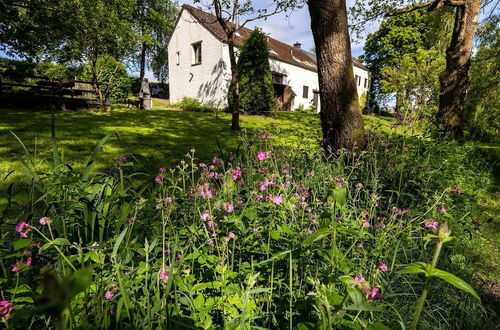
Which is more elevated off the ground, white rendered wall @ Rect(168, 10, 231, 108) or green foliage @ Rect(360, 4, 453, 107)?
green foliage @ Rect(360, 4, 453, 107)

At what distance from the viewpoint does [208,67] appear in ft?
62.7

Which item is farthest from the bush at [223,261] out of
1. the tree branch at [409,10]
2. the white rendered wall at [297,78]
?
the white rendered wall at [297,78]

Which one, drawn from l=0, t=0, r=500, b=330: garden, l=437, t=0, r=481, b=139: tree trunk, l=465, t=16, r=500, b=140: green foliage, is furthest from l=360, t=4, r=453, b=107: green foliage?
l=437, t=0, r=481, b=139: tree trunk

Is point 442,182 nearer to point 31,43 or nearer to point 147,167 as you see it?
point 147,167

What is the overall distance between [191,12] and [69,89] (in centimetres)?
1089

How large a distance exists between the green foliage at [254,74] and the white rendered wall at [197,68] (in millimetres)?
1845

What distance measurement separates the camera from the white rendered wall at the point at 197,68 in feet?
60.0

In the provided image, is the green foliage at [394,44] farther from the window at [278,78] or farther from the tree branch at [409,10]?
the tree branch at [409,10]

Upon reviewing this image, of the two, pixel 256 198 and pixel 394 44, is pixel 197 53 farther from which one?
pixel 394 44

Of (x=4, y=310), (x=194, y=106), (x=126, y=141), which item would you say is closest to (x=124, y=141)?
(x=126, y=141)

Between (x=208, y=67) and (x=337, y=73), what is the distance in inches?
664

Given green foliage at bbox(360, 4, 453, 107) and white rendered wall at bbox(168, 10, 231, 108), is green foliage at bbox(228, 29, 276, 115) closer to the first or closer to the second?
white rendered wall at bbox(168, 10, 231, 108)

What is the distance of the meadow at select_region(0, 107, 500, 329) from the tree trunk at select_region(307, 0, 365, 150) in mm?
494

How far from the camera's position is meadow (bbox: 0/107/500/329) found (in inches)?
40.8
